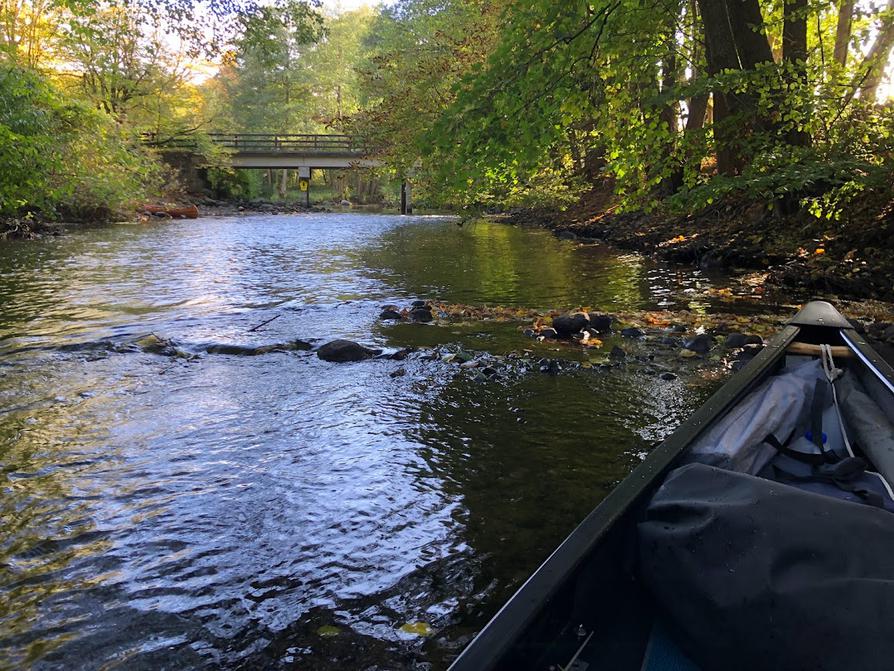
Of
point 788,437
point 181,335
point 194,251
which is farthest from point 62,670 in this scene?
point 194,251

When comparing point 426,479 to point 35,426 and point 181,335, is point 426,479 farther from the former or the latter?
point 181,335

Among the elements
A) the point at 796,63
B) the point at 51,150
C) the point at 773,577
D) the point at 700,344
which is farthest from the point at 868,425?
the point at 51,150

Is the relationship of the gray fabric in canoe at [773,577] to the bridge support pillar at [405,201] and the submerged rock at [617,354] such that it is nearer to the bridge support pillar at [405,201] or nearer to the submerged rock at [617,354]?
the submerged rock at [617,354]

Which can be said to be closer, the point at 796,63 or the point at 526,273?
the point at 796,63

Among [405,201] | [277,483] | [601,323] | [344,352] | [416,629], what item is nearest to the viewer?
[416,629]

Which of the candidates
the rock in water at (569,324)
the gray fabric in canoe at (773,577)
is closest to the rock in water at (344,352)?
the rock in water at (569,324)

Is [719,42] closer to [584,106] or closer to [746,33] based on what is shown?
[746,33]

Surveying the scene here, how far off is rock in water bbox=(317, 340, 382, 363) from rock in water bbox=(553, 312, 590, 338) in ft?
6.98

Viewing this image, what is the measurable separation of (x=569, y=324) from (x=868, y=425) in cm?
434

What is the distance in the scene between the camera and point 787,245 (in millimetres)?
10609

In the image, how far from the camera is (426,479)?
154 inches

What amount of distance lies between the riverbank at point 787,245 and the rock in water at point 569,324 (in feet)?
12.3

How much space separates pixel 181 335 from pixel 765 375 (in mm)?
6463

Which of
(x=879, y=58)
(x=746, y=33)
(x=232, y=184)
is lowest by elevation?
(x=879, y=58)
